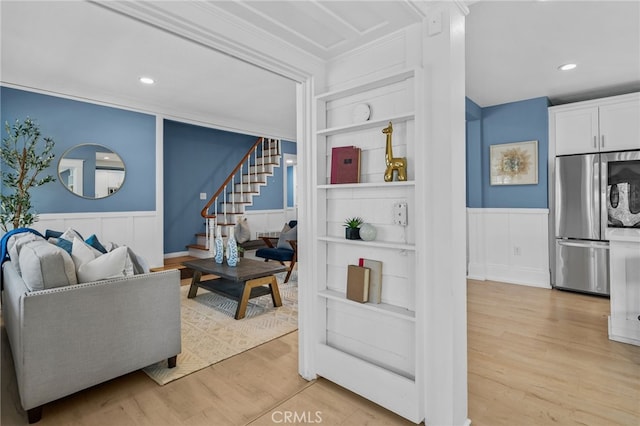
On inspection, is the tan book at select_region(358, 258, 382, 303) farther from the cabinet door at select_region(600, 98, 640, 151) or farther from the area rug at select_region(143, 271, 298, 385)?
the cabinet door at select_region(600, 98, 640, 151)

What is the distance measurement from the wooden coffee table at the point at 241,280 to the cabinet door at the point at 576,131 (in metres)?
3.95

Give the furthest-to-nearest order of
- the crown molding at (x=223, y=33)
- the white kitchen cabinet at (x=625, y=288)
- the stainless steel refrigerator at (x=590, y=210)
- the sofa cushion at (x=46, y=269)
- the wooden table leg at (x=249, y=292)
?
1. the stainless steel refrigerator at (x=590, y=210)
2. the wooden table leg at (x=249, y=292)
3. the white kitchen cabinet at (x=625, y=288)
4. the sofa cushion at (x=46, y=269)
5. the crown molding at (x=223, y=33)

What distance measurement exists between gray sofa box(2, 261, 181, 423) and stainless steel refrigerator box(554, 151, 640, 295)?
455 cm

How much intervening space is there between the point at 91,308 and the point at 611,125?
5546 millimetres

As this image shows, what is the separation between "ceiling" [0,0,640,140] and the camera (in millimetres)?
1768

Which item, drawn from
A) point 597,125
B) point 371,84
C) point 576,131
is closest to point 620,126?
point 597,125

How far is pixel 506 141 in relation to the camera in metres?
4.75

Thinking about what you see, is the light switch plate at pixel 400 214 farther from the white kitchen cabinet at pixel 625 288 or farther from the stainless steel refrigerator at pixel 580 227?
the stainless steel refrigerator at pixel 580 227

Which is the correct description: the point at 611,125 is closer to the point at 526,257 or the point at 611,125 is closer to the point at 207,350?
the point at 526,257

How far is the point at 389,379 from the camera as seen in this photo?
6.17 ft

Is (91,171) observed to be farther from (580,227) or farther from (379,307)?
(580,227)


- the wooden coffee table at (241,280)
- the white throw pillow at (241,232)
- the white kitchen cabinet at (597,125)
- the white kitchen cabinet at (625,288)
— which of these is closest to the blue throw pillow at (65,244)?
the wooden coffee table at (241,280)

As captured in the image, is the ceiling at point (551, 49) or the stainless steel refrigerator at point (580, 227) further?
the stainless steel refrigerator at point (580, 227)

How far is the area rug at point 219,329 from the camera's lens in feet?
8.05
